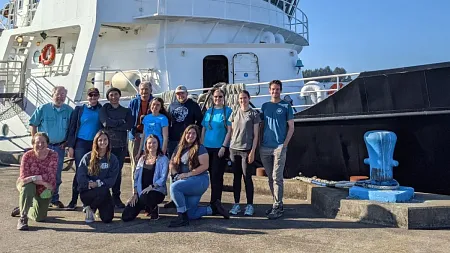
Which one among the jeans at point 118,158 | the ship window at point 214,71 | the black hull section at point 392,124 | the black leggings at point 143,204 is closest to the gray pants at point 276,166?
the black leggings at point 143,204

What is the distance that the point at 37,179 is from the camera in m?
4.71

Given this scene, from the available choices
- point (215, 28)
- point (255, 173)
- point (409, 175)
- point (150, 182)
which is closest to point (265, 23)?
point (215, 28)

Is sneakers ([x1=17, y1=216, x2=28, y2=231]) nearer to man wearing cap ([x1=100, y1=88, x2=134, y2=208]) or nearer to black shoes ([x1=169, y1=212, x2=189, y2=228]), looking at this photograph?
man wearing cap ([x1=100, y1=88, x2=134, y2=208])

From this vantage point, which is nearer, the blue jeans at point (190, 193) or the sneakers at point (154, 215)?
the blue jeans at point (190, 193)

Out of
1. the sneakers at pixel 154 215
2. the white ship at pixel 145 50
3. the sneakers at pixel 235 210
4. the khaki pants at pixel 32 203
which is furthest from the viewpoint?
the white ship at pixel 145 50

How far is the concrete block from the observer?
15.6 feet

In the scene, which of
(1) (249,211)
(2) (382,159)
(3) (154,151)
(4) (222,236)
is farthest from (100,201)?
(2) (382,159)

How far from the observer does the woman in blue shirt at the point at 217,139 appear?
5234 millimetres

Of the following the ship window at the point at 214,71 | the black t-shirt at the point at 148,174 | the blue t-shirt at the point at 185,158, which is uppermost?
the ship window at the point at 214,71

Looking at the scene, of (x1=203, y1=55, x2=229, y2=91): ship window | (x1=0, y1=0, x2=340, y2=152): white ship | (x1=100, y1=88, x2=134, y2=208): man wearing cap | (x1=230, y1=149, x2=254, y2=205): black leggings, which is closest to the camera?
(x1=230, y1=149, x2=254, y2=205): black leggings

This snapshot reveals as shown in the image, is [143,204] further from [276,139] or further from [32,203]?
[276,139]

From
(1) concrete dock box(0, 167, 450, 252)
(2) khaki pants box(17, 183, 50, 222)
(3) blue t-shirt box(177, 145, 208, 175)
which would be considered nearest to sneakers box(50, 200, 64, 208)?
(1) concrete dock box(0, 167, 450, 252)

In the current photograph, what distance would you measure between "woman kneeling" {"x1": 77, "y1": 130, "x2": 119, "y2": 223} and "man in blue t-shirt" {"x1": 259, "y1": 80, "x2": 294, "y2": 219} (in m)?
1.88

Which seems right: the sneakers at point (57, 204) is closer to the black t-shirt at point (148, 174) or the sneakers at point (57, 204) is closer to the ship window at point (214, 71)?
the black t-shirt at point (148, 174)
